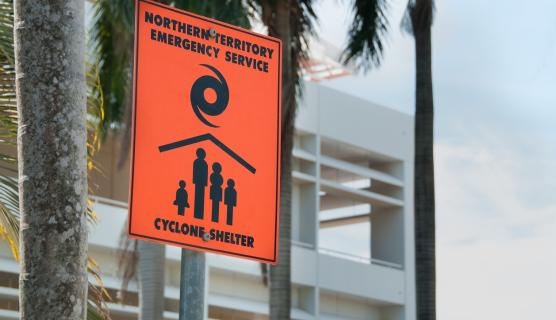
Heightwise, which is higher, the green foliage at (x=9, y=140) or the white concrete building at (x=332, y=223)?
the white concrete building at (x=332, y=223)

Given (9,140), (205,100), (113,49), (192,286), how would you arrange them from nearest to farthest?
(192,286) → (205,100) → (9,140) → (113,49)

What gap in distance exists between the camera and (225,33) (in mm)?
5086

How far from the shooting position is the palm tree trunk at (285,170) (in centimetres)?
2061

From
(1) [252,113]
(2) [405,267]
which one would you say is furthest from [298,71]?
(2) [405,267]

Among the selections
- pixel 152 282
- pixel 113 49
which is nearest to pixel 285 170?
pixel 152 282

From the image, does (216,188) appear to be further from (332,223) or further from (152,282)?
(332,223)

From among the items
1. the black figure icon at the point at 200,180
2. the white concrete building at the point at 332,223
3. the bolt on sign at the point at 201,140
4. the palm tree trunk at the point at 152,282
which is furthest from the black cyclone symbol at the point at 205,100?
the white concrete building at the point at 332,223

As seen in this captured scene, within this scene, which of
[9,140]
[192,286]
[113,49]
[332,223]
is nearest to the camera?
[192,286]

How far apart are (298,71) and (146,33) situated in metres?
17.4

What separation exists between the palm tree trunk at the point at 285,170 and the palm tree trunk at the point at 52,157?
15484 millimetres

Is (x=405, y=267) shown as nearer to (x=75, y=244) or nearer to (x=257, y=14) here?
(x=257, y=14)

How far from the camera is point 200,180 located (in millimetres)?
4855

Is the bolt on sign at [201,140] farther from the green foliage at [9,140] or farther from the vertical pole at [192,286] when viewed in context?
the green foliage at [9,140]

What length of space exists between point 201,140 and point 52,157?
2.00 feet
